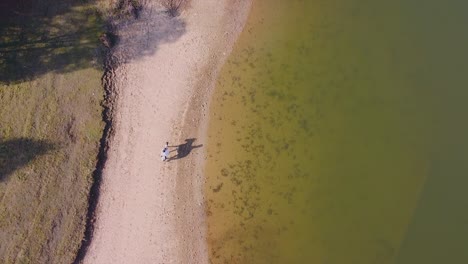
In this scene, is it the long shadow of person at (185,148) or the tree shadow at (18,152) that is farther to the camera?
the long shadow of person at (185,148)

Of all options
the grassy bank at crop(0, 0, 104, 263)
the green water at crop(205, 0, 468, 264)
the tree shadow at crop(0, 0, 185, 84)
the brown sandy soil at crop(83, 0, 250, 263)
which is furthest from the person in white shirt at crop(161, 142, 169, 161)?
the tree shadow at crop(0, 0, 185, 84)

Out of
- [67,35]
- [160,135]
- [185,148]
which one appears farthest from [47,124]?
[185,148]

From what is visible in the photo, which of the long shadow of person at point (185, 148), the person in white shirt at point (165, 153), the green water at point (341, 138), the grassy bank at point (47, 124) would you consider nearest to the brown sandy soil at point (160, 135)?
the long shadow of person at point (185, 148)

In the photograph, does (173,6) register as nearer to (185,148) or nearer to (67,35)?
(67,35)

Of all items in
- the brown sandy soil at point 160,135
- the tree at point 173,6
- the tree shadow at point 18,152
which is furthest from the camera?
the tree at point 173,6

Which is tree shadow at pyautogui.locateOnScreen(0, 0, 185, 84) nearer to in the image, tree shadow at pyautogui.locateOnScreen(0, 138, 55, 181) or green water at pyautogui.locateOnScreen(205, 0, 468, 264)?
tree shadow at pyautogui.locateOnScreen(0, 138, 55, 181)

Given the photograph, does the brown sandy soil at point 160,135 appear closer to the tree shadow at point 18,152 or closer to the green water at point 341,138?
the green water at point 341,138
